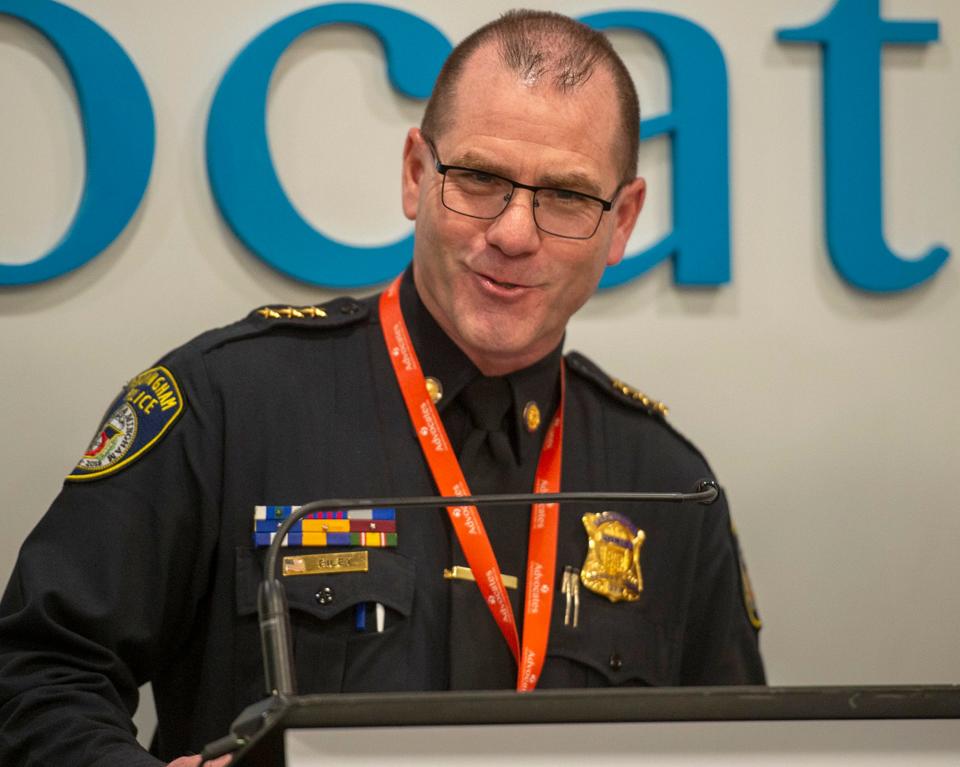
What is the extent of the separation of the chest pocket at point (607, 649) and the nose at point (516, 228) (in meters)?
0.44

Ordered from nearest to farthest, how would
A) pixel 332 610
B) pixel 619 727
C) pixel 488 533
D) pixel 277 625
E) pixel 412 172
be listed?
pixel 619 727 < pixel 277 625 < pixel 332 610 < pixel 488 533 < pixel 412 172

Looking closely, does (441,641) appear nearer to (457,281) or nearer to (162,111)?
(457,281)

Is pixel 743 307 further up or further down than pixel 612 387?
further up

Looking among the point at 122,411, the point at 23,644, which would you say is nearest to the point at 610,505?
the point at 122,411

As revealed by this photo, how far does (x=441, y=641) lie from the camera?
156cm

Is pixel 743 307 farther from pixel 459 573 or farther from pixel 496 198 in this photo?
pixel 459 573

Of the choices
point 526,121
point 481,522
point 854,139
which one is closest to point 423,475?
point 481,522

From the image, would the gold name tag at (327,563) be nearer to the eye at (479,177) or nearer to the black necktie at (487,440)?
the black necktie at (487,440)

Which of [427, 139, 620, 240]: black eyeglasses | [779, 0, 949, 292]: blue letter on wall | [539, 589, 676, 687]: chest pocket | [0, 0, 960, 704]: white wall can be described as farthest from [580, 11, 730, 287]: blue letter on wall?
[539, 589, 676, 687]: chest pocket

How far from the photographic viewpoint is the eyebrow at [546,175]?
158 cm

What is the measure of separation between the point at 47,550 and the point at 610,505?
0.72 metres

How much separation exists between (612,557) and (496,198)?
0.49 meters

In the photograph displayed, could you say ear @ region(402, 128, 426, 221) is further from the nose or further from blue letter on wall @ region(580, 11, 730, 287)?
blue letter on wall @ region(580, 11, 730, 287)

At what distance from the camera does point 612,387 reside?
73.7 inches
